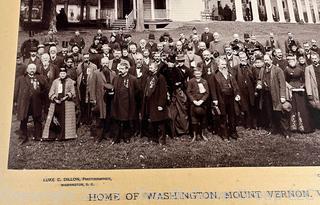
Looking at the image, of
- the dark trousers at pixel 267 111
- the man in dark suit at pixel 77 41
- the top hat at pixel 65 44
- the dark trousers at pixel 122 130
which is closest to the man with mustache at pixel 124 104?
the dark trousers at pixel 122 130

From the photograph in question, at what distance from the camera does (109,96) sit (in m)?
2.84

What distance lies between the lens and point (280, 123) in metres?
2.82

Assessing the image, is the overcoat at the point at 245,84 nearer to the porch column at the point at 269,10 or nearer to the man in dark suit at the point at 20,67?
the porch column at the point at 269,10

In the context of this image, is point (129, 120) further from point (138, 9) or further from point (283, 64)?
point (283, 64)

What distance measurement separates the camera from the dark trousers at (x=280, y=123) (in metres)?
2.78

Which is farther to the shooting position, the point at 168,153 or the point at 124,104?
the point at 124,104

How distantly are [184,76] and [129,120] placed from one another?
0.58 metres

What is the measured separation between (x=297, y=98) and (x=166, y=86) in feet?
3.49

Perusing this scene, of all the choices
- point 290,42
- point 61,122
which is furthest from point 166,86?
point 290,42

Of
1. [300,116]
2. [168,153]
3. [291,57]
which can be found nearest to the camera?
[168,153]

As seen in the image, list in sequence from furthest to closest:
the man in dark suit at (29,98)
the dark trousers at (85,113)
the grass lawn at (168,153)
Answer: the dark trousers at (85,113) → the man in dark suit at (29,98) → the grass lawn at (168,153)

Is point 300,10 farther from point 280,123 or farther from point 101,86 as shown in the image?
point 101,86

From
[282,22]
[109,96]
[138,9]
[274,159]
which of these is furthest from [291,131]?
[138,9]

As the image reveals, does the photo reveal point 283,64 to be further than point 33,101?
Yes
